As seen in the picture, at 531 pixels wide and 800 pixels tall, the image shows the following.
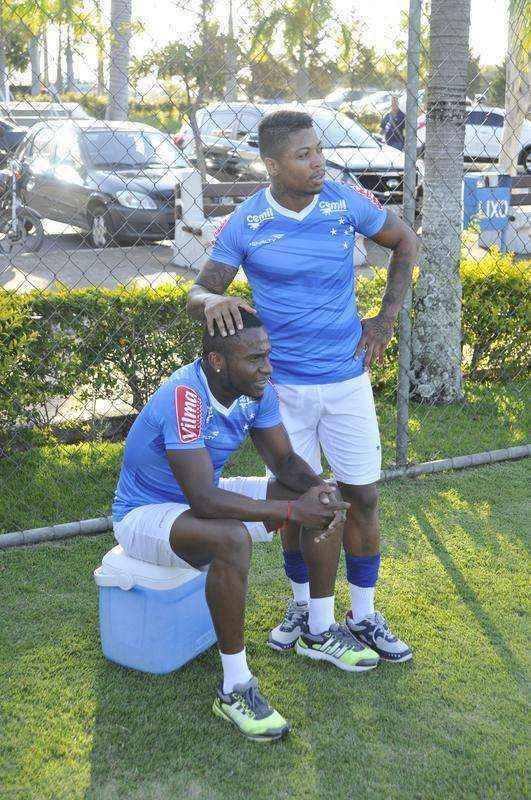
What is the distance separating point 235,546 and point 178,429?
428 mm

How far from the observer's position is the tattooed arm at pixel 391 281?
3.43 m

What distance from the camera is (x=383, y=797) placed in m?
2.64

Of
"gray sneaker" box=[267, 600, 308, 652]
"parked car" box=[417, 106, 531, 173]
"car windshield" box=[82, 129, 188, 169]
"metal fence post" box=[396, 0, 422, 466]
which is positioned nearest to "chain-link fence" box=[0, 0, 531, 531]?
"metal fence post" box=[396, 0, 422, 466]

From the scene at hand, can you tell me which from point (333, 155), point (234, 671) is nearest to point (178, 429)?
point (234, 671)

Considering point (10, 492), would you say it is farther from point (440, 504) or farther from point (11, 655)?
point (440, 504)

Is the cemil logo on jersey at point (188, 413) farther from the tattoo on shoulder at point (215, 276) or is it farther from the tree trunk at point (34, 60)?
the tree trunk at point (34, 60)

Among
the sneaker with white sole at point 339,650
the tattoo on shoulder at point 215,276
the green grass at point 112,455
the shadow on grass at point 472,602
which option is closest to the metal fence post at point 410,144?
the green grass at point 112,455

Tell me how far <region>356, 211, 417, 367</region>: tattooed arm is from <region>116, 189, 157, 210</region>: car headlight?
321 inches

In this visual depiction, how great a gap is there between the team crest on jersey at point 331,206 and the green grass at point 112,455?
2057 mm

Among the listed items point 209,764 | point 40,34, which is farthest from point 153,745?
point 40,34

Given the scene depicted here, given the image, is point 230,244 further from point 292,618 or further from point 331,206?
point 292,618

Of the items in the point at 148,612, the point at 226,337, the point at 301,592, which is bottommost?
the point at 301,592

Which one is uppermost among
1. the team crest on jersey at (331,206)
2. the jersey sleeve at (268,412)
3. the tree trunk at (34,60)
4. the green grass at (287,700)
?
the tree trunk at (34,60)

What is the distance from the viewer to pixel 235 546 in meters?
2.91
